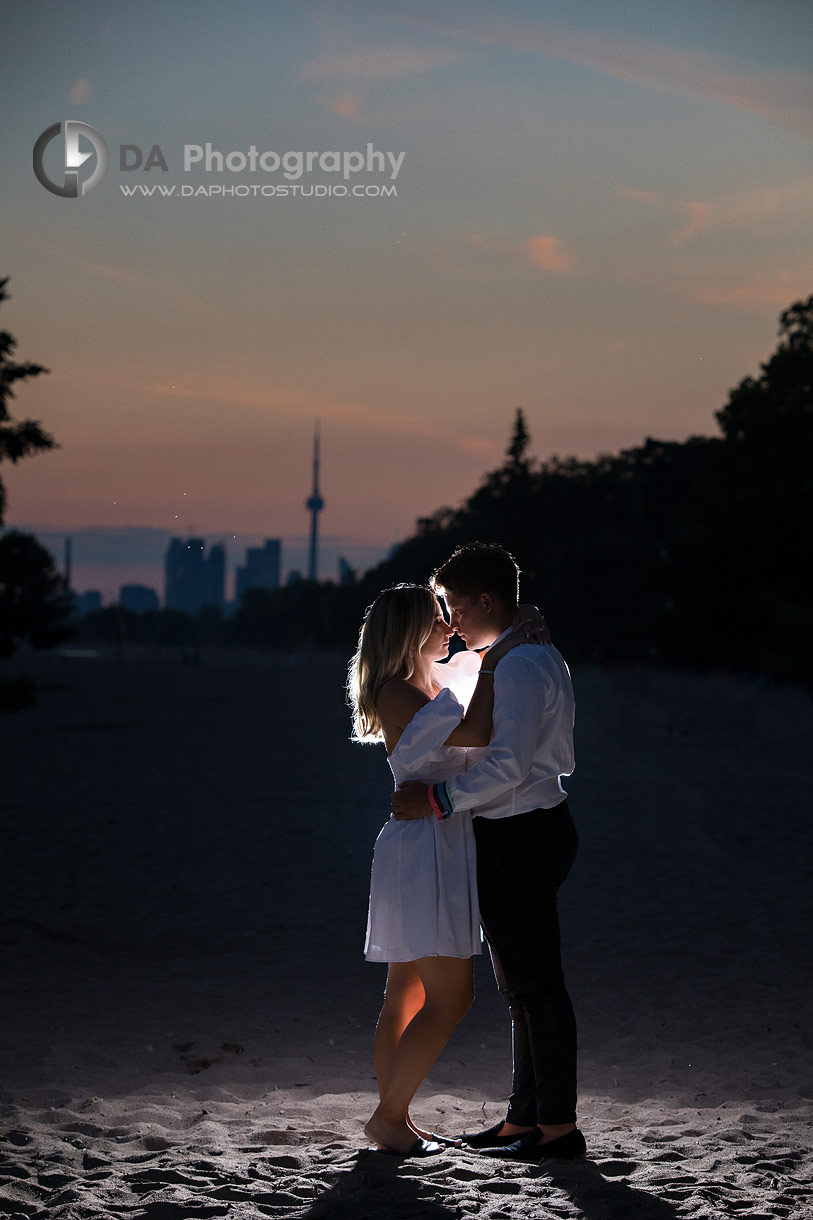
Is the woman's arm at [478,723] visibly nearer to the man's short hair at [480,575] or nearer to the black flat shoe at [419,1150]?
the man's short hair at [480,575]

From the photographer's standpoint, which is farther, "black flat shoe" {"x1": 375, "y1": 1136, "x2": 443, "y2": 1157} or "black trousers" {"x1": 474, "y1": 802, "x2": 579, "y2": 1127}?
"black flat shoe" {"x1": 375, "y1": 1136, "x2": 443, "y2": 1157}

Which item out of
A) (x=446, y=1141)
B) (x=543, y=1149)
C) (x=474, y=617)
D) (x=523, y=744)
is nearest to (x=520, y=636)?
(x=474, y=617)

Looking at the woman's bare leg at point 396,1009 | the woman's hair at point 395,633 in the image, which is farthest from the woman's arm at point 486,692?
the woman's bare leg at point 396,1009

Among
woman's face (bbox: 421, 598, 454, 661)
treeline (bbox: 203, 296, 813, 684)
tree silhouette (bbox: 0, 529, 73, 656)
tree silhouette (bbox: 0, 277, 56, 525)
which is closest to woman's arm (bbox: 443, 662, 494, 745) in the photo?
woman's face (bbox: 421, 598, 454, 661)

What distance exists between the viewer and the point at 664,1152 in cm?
454

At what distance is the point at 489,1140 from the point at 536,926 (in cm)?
100

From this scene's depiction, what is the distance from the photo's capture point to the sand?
4.21 metres

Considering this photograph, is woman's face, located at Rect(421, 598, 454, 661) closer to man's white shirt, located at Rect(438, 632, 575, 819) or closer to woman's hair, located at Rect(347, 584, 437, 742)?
woman's hair, located at Rect(347, 584, 437, 742)

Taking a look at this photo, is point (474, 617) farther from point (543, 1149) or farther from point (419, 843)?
point (543, 1149)

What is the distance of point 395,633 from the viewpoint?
4.21 m

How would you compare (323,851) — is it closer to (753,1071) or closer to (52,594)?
(753,1071)

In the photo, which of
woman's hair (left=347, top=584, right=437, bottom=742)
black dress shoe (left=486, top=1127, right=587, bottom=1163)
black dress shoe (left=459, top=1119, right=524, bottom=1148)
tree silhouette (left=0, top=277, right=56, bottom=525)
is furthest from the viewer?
tree silhouette (left=0, top=277, right=56, bottom=525)

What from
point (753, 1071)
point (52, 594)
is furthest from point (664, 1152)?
point (52, 594)

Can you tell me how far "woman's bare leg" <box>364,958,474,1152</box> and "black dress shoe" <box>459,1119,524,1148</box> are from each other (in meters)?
0.29
